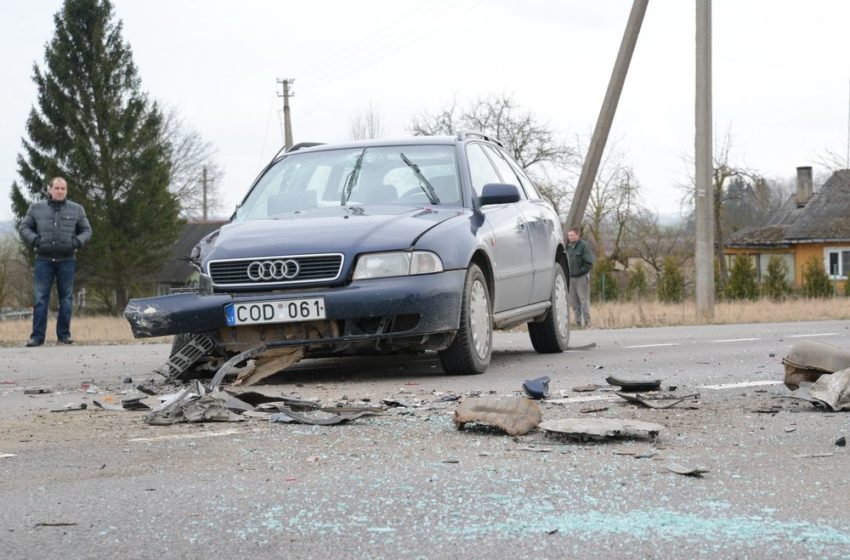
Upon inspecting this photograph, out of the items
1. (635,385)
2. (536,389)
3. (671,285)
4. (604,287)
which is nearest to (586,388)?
(635,385)

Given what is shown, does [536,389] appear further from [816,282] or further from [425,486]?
[816,282]

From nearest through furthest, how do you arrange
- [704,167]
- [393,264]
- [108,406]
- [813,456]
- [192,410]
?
[813,456] → [192,410] → [108,406] → [393,264] → [704,167]

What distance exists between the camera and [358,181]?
9.33 meters

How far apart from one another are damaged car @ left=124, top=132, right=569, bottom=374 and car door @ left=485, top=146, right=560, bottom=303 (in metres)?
0.75

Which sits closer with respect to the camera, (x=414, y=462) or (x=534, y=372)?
(x=414, y=462)

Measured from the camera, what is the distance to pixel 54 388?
331 inches

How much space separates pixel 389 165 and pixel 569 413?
3.68 metres

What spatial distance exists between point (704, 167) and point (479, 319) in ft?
45.5

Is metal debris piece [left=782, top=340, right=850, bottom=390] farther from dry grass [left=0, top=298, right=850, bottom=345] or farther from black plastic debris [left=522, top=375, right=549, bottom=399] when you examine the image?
dry grass [left=0, top=298, right=850, bottom=345]

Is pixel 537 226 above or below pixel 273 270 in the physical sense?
above

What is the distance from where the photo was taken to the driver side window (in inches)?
376

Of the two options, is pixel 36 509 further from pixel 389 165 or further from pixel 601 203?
pixel 601 203

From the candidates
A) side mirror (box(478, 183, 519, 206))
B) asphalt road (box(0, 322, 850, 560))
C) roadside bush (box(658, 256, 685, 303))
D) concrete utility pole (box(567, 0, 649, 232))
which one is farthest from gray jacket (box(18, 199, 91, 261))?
roadside bush (box(658, 256, 685, 303))

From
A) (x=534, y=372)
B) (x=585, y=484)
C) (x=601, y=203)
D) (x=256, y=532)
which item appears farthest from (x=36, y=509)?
(x=601, y=203)
